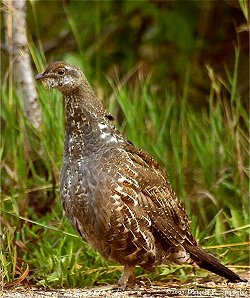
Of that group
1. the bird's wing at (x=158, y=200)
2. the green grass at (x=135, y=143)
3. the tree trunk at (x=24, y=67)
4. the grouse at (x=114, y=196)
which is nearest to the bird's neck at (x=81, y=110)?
the grouse at (x=114, y=196)

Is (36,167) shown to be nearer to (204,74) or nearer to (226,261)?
(226,261)

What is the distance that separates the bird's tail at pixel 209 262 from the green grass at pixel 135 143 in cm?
22

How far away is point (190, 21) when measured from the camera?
9055mm

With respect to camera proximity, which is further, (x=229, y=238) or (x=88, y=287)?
(x=229, y=238)

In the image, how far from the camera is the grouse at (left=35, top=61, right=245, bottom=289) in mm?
5488

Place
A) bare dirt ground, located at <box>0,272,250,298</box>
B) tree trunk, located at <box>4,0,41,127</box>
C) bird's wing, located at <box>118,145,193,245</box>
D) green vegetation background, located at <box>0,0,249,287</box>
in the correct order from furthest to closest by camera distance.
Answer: tree trunk, located at <box>4,0,41,127</box>, green vegetation background, located at <box>0,0,249,287</box>, bird's wing, located at <box>118,145,193,245</box>, bare dirt ground, located at <box>0,272,250,298</box>

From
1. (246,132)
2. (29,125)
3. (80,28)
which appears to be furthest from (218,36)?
(29,125)

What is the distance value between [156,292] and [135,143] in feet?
5.68

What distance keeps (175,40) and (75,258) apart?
357 cm

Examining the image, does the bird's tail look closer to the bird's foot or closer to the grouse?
the grouse

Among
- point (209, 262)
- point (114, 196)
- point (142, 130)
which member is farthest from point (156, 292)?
point (142, 130)

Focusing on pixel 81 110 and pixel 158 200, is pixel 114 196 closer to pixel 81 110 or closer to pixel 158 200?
pixel 158 200

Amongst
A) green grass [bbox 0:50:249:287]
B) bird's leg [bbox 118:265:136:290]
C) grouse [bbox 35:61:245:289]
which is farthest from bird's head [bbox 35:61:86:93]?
bird's leg [bbox 118:265:136:290]

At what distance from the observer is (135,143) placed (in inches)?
278
